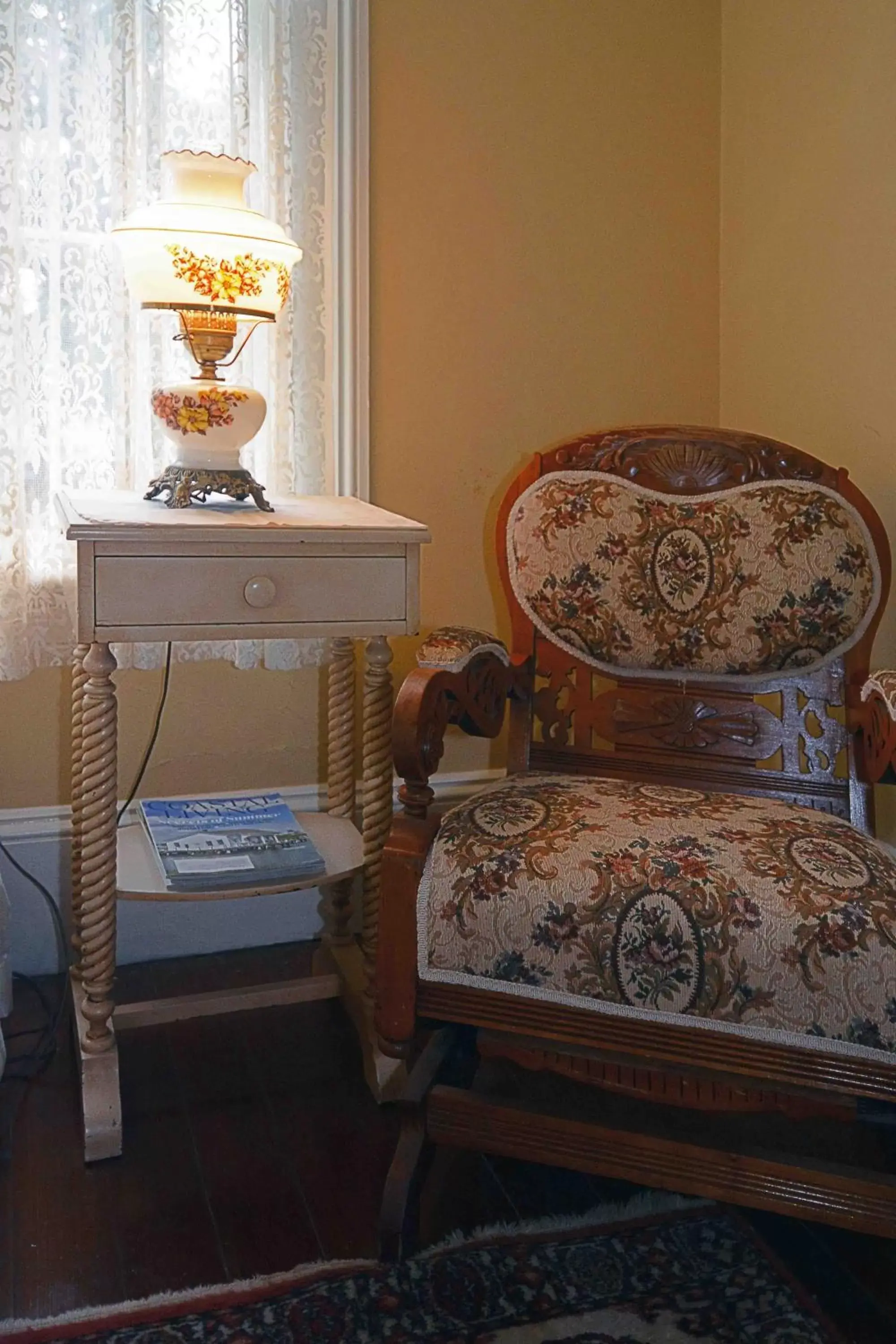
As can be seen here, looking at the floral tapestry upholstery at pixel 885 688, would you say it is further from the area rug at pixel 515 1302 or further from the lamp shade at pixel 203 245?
the lamp shade at pixel 203 245

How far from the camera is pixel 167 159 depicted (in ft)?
5.61

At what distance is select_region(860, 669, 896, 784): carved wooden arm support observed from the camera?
1.58 m

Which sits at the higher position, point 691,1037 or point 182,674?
point 182,674

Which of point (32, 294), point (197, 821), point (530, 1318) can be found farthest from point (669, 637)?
point (32, 294)

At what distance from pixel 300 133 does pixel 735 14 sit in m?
0.96

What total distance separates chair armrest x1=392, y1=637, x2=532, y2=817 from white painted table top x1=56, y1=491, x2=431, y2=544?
0.69 feet

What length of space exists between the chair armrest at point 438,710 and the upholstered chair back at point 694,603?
0.42ft

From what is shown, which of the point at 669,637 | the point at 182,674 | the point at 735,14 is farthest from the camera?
the point at 735,14

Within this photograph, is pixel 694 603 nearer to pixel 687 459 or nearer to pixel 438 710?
pixel 687 459

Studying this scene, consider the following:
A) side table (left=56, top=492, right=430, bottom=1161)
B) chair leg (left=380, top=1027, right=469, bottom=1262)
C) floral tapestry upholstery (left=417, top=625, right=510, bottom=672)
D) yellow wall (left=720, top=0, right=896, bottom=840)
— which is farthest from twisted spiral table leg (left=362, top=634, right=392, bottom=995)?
yellow wall (left=720, top=0, right=896, bottom=840)

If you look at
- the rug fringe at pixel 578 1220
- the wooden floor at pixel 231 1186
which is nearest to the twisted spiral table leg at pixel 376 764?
the wooden floor at pixel 231 1186

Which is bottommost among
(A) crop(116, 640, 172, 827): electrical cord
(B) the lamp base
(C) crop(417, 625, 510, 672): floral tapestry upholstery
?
(A) crop(116, 640, 172, 827): electrical cord

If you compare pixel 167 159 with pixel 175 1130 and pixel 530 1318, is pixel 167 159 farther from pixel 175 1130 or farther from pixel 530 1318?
pixel 530 1318

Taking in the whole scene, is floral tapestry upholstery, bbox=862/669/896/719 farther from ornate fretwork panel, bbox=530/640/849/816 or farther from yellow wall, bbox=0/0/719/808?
yellow wall, bbox=0/0/719/808
